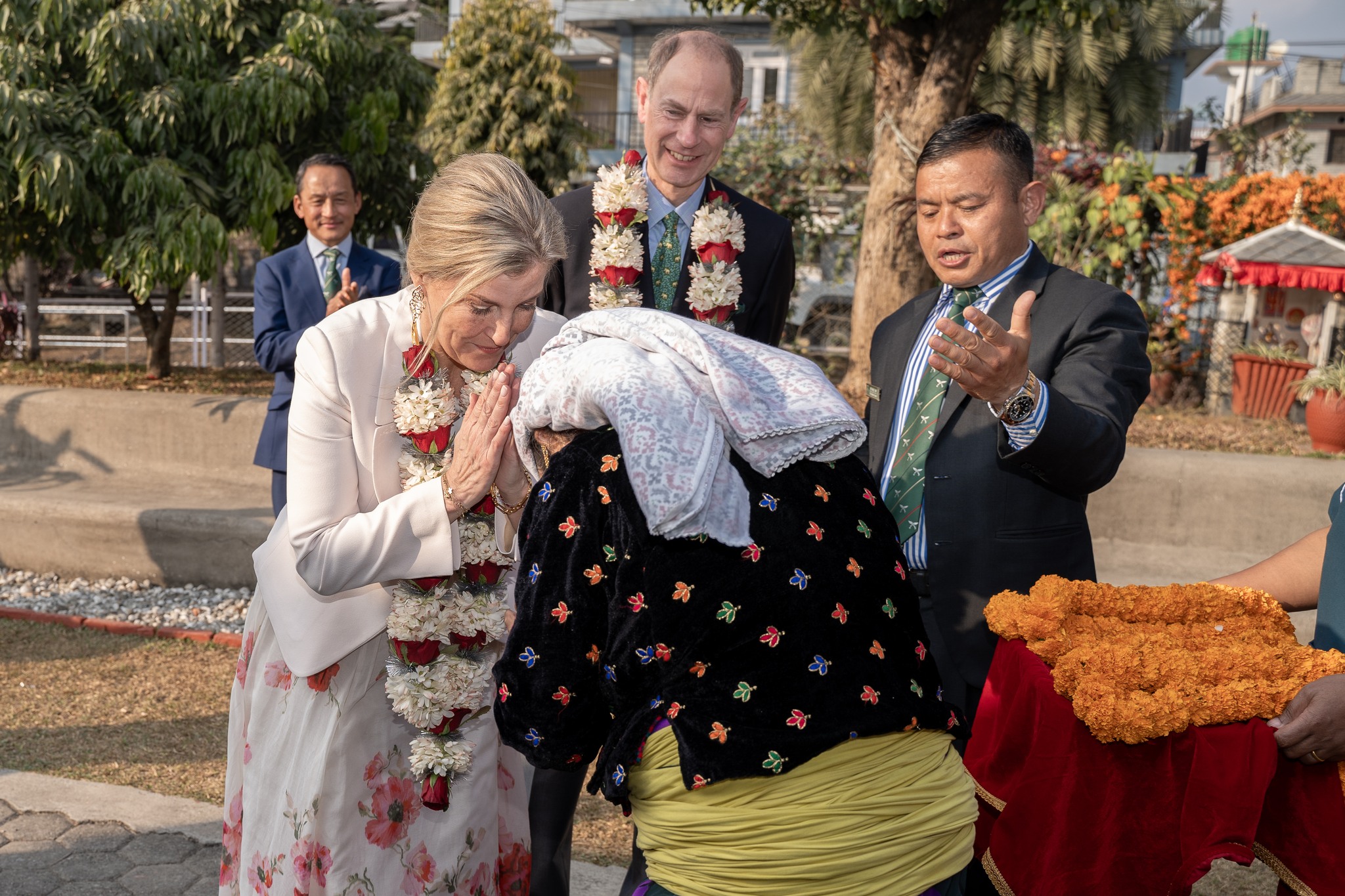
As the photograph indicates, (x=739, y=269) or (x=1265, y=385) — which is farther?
(x=1265, y=385)

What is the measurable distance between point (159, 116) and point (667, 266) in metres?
6.71

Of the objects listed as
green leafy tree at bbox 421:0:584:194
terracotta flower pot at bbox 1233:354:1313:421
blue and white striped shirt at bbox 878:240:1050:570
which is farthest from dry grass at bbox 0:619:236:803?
green leafy tree at bbox 421:0:584:194

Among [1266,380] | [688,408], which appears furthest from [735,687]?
[1266,380]

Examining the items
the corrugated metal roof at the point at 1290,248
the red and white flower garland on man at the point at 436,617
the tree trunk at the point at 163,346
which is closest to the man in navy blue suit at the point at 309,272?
the red and white flower garland on man at the point at 436,617

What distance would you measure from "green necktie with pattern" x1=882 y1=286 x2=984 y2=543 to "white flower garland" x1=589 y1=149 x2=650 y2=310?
94 cm

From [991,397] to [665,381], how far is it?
96cm

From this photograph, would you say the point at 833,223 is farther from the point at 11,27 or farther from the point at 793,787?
the point at 793,787

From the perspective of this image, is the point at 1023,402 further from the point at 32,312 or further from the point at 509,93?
the point at 509,93

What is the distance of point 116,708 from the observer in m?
4.96

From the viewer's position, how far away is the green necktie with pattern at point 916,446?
9.48 ft

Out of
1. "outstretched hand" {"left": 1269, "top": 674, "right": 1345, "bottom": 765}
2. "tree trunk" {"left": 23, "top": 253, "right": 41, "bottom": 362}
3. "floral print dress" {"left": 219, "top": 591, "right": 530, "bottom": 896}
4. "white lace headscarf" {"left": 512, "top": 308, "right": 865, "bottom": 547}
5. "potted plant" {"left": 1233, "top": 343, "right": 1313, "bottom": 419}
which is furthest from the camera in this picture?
"tree trunk" {"left": 23, "top": 253, "right": 41, "bottom": 362}

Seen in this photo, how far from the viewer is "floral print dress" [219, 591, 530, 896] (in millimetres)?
2537

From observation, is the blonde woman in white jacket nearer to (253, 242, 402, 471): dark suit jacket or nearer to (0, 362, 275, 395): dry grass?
(253, 242, 402, 471): dark suit jacket

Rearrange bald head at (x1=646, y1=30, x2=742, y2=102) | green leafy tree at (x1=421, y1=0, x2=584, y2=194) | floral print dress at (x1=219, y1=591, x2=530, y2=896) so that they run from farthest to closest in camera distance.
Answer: green leafy tree at (x1=421, y1=0, x2=584, y2=194) < bald head at (x1=646, y1=30, x2=742, y2=102) < floral print dress at (x1=219, y1=591, x2=530, y2=896)
